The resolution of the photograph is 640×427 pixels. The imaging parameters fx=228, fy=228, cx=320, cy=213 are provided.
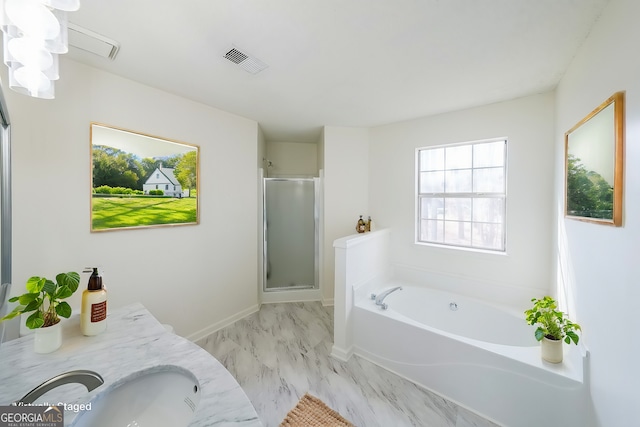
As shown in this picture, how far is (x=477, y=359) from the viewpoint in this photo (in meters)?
1.54

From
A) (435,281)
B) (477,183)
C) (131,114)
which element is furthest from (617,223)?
(131,114)

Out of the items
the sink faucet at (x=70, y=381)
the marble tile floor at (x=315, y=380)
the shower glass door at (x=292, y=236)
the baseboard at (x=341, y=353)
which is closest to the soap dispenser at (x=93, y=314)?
the sink faucet at (x=70, y=381)

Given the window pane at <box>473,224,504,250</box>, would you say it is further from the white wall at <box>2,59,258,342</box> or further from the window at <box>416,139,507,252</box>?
the white wall at <box>2,59,258,342</box>

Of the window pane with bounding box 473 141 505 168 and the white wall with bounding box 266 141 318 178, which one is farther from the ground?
the white wall with bounding box 266 141 318 178

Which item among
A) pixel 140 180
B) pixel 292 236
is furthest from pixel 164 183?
pixel 292 236

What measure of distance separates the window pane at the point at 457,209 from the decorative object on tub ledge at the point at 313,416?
2163mm

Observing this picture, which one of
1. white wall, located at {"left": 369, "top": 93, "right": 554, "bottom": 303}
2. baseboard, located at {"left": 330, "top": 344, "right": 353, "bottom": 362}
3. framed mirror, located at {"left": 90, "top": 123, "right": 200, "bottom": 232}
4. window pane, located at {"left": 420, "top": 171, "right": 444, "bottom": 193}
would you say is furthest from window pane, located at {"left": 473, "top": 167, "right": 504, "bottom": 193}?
framed mirror, located at {"left": 90, "top": 123, "right": 200, "bottom": 232}

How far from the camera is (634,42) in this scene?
89 centimetres

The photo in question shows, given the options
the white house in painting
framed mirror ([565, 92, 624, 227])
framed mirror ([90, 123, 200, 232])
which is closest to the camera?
framed mirror ([565, 92, 624, 227])

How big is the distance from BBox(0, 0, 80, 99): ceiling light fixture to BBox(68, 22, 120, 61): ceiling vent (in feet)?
2.44

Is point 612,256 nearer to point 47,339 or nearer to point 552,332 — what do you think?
point 552,332

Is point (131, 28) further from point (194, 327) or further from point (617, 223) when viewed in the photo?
point (617, 223)

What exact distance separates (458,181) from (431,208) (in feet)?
1.32

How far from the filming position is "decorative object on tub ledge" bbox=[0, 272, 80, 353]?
82 centimetres
